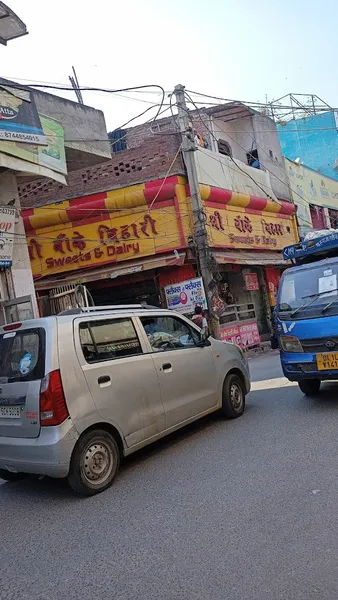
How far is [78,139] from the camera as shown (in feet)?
35.0

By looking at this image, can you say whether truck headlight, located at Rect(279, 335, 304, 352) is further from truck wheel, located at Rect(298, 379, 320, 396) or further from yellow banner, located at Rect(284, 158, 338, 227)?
yellow banner, located at Rect(284, 158, 338, 227)

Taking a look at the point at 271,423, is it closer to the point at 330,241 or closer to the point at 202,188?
the point at 330,241

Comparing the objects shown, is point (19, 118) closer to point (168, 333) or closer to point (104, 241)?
point (168, 333)

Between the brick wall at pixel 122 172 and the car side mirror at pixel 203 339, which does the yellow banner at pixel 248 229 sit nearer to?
the brick wall at pixel 122 172

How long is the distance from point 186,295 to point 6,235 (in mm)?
5995

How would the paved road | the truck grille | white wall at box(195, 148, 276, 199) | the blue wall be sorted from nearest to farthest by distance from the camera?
1. the paved road
2. the truck grille
3. white wall at box(195, 148, 276, 199)
4. the blue wall

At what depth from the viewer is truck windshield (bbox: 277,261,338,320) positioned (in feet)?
20.0

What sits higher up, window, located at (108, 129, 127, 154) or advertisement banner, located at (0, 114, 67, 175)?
window, located at (108, 129, 127, 154)

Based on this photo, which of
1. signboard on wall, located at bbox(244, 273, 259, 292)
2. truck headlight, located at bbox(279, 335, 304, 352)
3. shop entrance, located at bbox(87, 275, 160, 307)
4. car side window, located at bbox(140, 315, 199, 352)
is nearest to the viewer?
car side window, located at bbox(140, 315, 199, 352)

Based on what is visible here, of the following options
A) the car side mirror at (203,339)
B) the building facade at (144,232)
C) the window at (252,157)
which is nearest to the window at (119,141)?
the building facade at (144,232)

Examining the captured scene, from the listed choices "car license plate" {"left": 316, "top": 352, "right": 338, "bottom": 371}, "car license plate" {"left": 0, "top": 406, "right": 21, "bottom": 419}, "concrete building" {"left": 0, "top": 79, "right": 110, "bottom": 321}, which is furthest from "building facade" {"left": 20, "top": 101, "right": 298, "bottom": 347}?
"car license plate" {"left": 0, "top": 406, "right": 21, "bottom": 419}

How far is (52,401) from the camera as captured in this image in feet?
13.1

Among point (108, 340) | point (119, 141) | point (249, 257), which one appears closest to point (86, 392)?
point (108, 340)

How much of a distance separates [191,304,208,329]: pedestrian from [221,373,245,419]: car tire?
5.17 metres
